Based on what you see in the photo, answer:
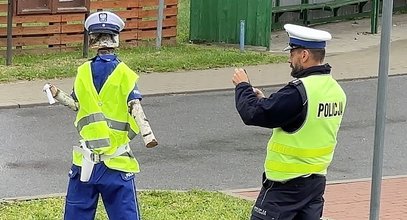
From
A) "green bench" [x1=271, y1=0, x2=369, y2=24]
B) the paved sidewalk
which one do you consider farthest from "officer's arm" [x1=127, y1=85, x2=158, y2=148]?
"green bench" [x1=271, y1=0, x2=369, y2=24]

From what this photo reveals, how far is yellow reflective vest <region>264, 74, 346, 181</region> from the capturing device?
219 inches

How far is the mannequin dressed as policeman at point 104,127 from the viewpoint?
6254 millimetres

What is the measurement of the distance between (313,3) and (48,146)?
13.7 meters

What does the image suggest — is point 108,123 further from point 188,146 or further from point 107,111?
point 188,146

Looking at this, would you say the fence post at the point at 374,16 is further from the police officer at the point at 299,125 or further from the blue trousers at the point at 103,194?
the police officer at the point at 299,125

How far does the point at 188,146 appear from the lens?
37.5 ft

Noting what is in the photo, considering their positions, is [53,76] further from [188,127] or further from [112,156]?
[112,156]

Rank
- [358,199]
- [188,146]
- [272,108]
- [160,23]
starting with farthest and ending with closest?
[160,23]
[188,146]
[358,199]
[272,108]

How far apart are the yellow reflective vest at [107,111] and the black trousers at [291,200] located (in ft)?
3.51

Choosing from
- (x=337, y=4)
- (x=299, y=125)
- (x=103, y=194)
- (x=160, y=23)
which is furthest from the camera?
(x=337, y=4)

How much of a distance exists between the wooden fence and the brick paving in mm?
9505

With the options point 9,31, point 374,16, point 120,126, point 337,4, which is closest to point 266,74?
point 9,31

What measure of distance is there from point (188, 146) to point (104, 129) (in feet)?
17.0

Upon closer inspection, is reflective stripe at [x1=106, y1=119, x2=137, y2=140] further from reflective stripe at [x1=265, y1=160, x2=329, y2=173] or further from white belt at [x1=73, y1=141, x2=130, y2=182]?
reflective stripe at [x1=265, y1=160, x2=329, y2=173]
